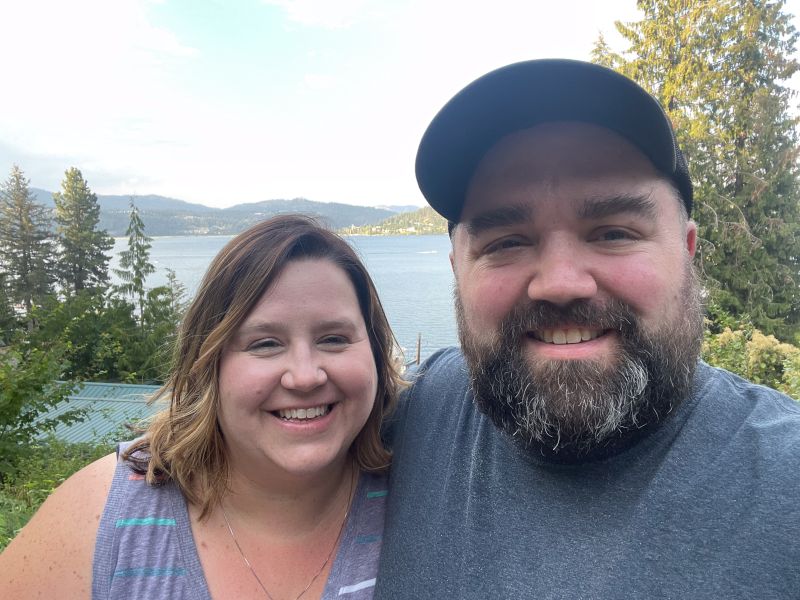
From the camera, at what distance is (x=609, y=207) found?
1.45 m

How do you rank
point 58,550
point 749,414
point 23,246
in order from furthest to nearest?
point 23,246
point 58,550
point 749,414

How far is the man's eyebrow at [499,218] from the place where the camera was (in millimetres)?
1503

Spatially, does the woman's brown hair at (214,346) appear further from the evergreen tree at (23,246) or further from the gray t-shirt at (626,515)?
the evergreen tree at (23,246)

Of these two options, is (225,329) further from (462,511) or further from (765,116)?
(765,116)

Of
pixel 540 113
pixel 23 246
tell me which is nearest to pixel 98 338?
pixel 23 246

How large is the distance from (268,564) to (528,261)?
4.43 ft

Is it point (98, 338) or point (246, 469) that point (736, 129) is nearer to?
point (246, 469)

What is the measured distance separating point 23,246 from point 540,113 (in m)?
53.0

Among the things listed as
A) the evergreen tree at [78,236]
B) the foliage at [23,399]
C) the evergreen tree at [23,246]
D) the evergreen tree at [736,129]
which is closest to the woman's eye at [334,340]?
the foliage at [23,399]

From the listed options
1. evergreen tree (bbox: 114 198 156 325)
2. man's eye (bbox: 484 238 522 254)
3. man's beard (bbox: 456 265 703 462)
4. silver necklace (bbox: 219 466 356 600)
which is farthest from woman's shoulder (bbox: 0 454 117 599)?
evergreen tree (bbox: 114 198 156 325)

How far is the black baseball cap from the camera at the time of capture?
4.76 ft

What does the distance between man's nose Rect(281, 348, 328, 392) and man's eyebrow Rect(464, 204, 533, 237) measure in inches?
26.4

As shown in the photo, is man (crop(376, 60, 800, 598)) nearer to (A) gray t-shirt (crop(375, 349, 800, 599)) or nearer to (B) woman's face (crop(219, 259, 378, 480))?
(A) gray t-shirt (crop(375, 349, 800, 599))

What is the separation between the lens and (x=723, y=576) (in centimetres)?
113
